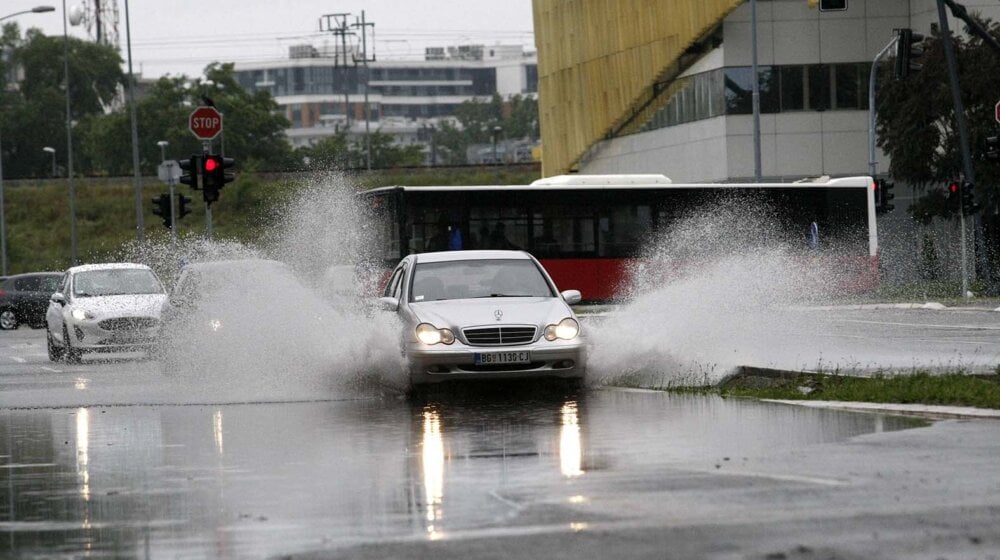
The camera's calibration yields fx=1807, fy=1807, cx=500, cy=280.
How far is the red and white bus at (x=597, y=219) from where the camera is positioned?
41.6 metres

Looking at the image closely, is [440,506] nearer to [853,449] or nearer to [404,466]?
[404,466]

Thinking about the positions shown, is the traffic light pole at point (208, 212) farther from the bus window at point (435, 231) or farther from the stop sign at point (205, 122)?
the bus window at point (435, 231)

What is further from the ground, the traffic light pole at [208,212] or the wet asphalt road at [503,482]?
the traffic light pole at [208,212]

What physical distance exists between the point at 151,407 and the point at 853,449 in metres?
8.40

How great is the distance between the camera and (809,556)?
7.72m

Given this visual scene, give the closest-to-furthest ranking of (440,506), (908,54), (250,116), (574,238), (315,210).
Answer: (440,506) → (908,54) → (574,238) → (315,210) → (250,116)

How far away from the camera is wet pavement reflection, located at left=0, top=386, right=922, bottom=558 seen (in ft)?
29.5

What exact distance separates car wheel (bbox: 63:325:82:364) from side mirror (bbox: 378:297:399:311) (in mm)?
11288

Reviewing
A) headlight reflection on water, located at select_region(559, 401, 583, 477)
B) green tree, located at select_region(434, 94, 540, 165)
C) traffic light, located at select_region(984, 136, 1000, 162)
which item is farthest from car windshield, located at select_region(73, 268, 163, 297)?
green tree, located at select_region(434, 94, 540, 165)

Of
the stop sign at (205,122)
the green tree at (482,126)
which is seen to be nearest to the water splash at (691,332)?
the stop sign at (205,122)

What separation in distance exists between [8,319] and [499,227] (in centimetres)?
1893

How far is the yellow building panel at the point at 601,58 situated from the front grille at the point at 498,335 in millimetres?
44314

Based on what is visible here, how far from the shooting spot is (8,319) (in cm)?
5425

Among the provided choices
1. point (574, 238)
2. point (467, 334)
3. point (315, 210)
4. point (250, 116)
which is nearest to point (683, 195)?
point (574, 238)
